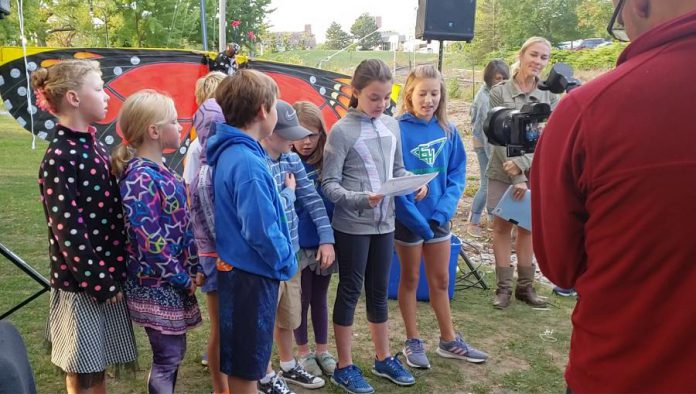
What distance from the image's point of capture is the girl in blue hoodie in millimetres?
3131

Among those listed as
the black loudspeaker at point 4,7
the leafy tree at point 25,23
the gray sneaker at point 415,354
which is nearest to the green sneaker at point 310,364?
the gray sneaker at point 415,354

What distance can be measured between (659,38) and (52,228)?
6.43ft

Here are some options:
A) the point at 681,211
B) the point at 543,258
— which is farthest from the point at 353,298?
the point at 681,211

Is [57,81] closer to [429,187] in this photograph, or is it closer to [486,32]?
[429,187]

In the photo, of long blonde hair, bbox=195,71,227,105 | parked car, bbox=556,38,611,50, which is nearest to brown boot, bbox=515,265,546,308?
long blonde hair, bbox=195,71,227,105

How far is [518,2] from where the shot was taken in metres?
28.4

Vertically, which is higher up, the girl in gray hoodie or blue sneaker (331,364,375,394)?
the girl in gray hoodie

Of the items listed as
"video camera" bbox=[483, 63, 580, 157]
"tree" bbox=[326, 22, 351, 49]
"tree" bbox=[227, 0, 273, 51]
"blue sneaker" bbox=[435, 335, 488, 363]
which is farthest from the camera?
"tree" bbox=[326, 22, 351, 49]

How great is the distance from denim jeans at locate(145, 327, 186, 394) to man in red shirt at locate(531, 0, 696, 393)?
1535 millimetres

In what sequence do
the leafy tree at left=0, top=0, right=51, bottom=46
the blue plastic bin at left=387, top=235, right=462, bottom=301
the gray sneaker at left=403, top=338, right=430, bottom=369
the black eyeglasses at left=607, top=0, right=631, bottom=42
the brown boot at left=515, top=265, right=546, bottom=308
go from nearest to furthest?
the black eyeglasses at left=607, top=0, right=631, bottom=42 → the gray sneaker at left=403, top=338, right=430, bottom=369 → the blue plastic bin at left=387, top=235, right=462, bottom=301 → the brown boot at left=515, top=265, right=546, bottom=308 → the leafy tree at left=0, top=0, right=51, bottom=46

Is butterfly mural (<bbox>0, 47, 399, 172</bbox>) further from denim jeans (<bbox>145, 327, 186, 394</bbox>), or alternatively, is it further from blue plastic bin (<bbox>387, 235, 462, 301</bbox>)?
denim jeans (<bbox>145, 327, 186, 394</bbox>)

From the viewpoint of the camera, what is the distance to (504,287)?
418 cm

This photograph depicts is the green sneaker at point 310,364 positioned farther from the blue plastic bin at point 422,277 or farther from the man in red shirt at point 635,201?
the man in red shirt at point 635,201

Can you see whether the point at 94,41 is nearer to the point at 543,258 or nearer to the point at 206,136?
the point at 206,136
